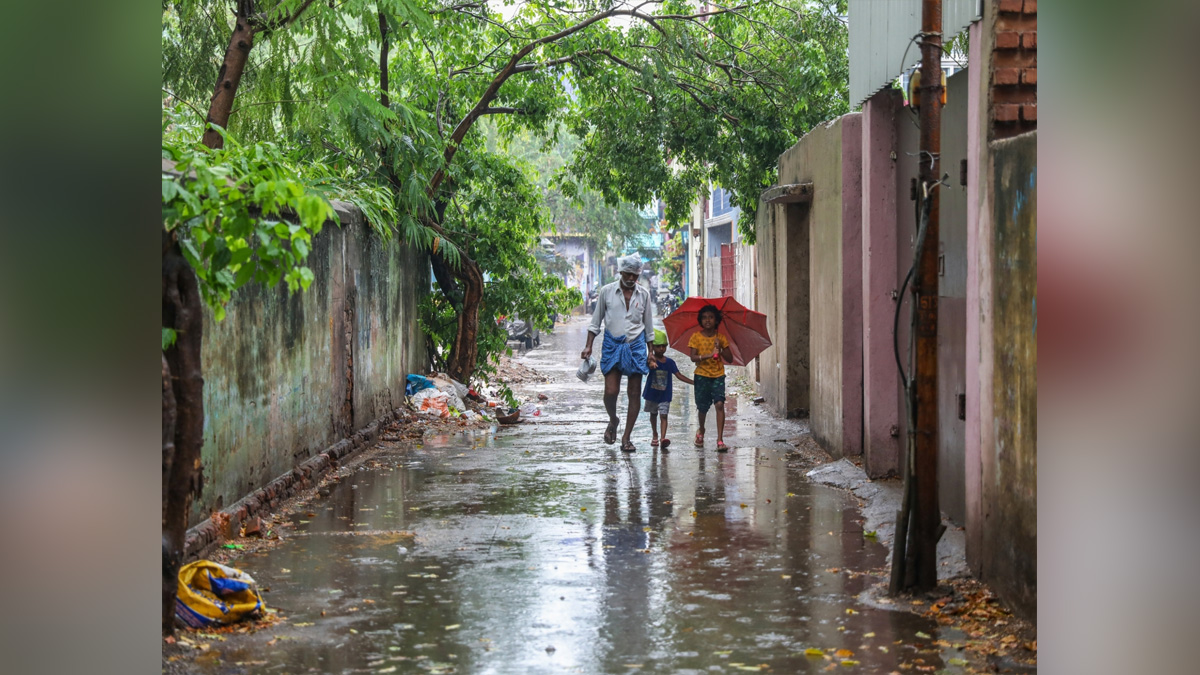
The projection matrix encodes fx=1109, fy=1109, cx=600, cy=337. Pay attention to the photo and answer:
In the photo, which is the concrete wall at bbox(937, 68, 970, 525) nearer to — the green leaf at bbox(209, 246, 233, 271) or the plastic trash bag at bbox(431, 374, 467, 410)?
the green leaf at bbox(209, 246, 233, 271)

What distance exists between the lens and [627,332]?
1166 cm

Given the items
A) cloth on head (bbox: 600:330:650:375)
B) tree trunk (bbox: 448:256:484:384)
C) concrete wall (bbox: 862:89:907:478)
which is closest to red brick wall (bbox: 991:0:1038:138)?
concrete wall (bbox: 862:89:907:478)

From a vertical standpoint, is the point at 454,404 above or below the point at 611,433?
above

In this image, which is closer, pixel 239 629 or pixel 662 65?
pixel 239 629

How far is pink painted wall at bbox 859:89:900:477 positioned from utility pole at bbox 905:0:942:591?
3.26 m

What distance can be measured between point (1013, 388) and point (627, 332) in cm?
622

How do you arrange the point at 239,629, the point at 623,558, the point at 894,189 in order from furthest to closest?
the point at 894,189 → the point at 623,558 → the point at 239,629

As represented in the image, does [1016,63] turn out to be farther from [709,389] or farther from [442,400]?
[442,400]

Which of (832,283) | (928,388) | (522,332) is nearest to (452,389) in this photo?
(832,283)

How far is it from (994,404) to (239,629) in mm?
4162

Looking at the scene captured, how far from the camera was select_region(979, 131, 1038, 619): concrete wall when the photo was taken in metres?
5.42
